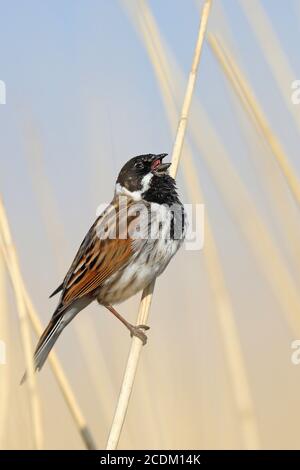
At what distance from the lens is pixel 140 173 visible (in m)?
3.18

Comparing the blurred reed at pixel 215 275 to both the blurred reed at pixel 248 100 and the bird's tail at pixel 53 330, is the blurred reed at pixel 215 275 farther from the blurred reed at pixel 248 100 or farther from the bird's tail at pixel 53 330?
the bird's tail at pixel 53 330

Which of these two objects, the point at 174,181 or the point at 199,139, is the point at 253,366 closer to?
the point at 174,181

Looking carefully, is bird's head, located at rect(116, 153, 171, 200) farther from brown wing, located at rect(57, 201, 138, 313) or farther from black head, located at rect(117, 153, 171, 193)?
brown wing, located at rect(57, 201, 138, 313)

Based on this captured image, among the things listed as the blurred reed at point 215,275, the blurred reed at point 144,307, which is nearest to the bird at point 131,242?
the blurred reed at point 144,307

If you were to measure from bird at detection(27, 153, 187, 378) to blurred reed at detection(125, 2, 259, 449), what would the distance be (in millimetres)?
460

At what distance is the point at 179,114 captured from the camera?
2504 mm

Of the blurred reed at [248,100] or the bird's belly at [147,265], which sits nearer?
the blurred reed at [248,100]

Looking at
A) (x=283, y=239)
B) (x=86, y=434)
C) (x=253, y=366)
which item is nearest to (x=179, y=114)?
(x=283, y=239)

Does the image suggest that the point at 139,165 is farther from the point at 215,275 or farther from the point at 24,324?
the point at 24,324

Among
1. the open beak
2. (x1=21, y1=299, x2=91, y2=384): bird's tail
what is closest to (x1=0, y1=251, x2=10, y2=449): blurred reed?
(x1=21, y1=299, x2=91, y2=384): bird's tail

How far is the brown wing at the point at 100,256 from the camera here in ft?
9.94

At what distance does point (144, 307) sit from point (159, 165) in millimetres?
705

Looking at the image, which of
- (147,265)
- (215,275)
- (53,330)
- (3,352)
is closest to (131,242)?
(147,265)

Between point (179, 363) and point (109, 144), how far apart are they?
0.93m
